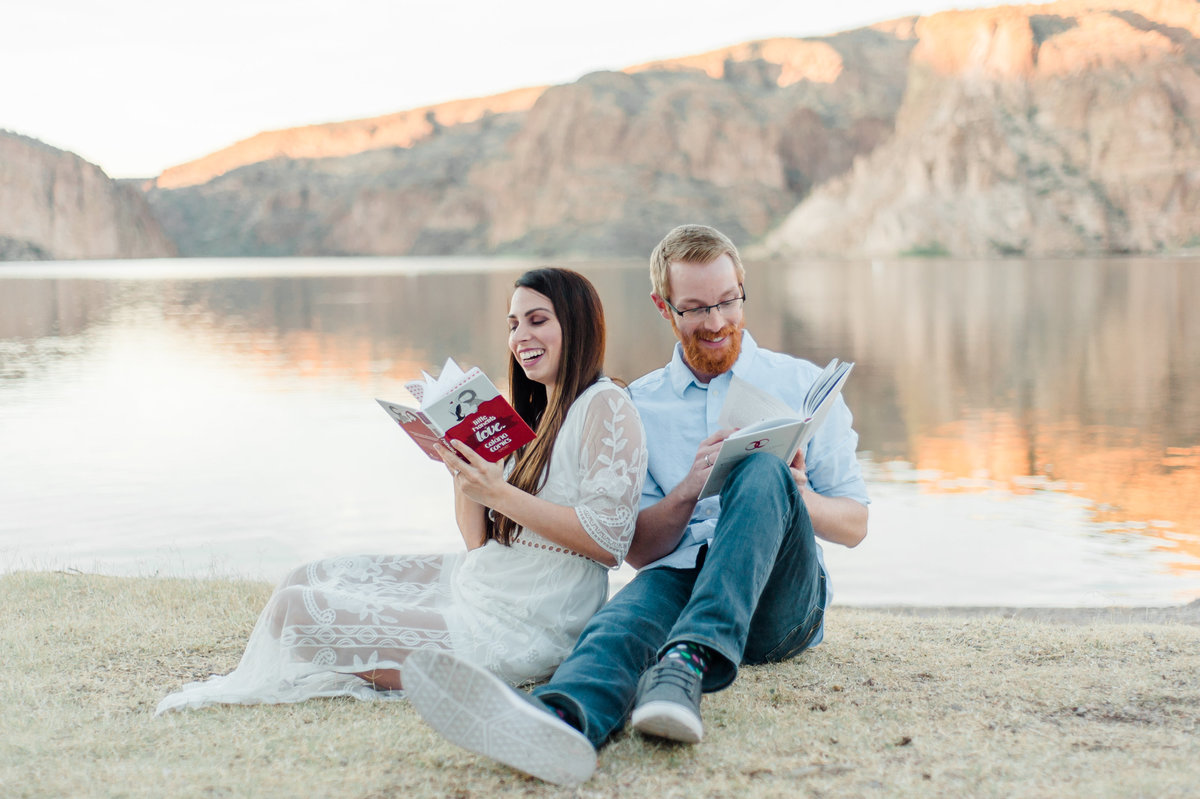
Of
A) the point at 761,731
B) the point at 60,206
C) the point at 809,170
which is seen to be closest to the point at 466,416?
the point at 761,731

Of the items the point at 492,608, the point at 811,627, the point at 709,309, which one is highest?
the point at 709,309

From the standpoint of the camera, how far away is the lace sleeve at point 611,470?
314cm

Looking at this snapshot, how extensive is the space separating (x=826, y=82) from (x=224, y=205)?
106m

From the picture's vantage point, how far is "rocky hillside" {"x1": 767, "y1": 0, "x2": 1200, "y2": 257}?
86.6m

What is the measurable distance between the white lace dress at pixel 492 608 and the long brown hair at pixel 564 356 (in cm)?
4

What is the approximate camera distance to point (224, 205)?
19888 centimetres

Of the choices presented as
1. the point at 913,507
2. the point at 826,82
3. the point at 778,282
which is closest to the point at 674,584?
the point at 913,507

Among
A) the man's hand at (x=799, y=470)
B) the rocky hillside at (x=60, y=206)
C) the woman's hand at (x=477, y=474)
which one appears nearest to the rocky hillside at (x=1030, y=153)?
the man's hand at (x=799, y=470)

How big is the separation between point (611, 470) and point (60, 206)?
162814mm

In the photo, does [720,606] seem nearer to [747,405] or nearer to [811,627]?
[747,405]

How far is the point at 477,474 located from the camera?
3.07 metres

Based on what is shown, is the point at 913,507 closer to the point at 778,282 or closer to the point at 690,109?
the point at 778,282

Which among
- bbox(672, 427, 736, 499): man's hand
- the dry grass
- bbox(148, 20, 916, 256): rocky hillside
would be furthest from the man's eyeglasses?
bbox(148, 20, 916, 256): rocky hillside

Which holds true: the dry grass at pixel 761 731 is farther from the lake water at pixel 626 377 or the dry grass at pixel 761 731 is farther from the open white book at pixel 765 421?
the lake water at pixel 626 377
